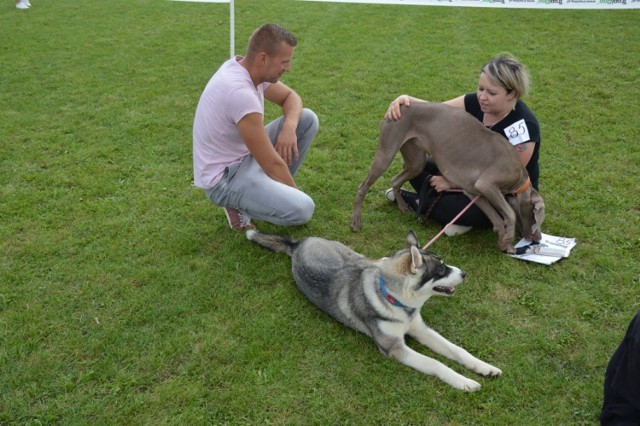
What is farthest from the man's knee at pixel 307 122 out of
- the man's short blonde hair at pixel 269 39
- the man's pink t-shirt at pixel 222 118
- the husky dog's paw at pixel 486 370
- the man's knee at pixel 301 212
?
the husky dog's paw at pixel 486 370

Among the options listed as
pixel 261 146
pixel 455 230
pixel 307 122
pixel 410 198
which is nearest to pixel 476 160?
pixel 455 230

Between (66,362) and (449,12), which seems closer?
(66,362)

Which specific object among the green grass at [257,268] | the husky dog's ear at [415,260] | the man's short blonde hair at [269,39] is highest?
the man's short blonde hair at [269,39]

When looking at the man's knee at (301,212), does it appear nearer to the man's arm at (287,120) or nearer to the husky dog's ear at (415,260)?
the man's arm at (287,120)

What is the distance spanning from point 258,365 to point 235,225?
1.69 m

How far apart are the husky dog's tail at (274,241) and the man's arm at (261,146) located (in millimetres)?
Result: 509

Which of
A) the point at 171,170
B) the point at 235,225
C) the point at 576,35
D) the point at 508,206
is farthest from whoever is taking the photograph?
the point at 576,35

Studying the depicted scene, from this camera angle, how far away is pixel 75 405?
3.10 meters

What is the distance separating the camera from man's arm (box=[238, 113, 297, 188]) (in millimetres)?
4082

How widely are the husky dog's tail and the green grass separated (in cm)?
11

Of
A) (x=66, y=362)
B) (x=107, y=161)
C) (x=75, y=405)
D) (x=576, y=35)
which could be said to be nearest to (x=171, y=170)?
(x=107, y=161)

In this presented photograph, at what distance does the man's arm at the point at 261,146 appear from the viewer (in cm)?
408

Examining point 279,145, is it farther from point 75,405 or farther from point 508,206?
point 75,405

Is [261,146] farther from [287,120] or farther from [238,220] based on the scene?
[238,220]
